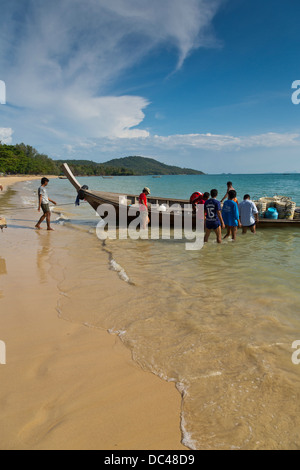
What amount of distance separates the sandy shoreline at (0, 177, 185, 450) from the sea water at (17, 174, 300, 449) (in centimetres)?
20

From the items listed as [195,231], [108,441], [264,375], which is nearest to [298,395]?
[264,375]

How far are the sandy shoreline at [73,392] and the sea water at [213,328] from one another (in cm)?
20

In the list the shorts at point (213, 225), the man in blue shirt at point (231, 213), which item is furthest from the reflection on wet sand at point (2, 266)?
the man in blue shirt at point (231, 213)

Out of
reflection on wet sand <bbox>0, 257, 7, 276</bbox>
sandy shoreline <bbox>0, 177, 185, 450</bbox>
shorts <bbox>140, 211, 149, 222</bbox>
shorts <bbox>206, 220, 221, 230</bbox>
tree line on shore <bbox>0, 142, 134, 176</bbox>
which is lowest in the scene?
sandy shoreline <bbox>0, 177, 185, 450</bbox>

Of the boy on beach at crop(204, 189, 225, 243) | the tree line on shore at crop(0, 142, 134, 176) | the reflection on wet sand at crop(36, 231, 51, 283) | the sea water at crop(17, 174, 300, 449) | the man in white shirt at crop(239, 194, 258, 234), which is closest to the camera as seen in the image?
the sea water at crop(17, 174, 300, 449)

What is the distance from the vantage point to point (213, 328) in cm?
387

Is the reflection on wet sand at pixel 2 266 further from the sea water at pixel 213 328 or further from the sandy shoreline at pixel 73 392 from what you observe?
the sandy shoreline at pixel 73 392

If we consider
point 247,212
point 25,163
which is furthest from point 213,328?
point 25,163

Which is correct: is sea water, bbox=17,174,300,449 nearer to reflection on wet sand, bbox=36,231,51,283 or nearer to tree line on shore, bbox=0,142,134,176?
reflection on wet sand, bbox=36,231,51,283

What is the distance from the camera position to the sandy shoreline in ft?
7.00

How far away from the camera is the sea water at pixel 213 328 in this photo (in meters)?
2.33

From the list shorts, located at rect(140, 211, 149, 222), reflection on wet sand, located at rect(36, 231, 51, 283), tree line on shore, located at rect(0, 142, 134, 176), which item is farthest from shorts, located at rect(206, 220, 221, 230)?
tree line on shore, located at rect(0, 142, 134, 176)

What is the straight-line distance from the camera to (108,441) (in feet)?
6.88

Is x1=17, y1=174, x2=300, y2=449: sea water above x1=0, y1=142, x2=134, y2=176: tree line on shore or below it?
below
